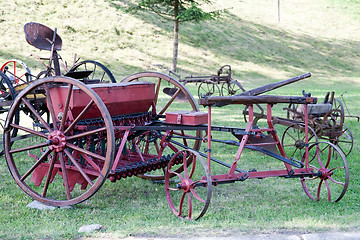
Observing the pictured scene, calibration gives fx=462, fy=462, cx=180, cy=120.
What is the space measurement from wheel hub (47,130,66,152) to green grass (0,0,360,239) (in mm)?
692

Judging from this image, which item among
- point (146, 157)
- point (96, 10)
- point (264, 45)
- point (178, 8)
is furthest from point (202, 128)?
point (264, 45)

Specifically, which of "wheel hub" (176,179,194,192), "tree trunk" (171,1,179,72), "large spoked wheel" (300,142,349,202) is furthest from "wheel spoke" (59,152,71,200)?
"tree trunk" (171,1,179,72)

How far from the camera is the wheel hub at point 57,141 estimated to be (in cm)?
506

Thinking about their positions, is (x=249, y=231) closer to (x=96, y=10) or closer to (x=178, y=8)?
(x=178, y=8)

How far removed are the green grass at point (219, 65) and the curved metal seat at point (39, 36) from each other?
190 centimetres

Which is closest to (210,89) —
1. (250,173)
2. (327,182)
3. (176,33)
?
(176,33)

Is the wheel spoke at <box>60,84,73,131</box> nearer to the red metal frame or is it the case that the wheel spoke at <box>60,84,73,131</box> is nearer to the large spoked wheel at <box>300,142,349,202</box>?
the red metal frame

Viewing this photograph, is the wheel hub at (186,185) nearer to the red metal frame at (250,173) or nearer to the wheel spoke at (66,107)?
the red metal frame at (250,173)

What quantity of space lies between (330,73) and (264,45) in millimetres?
6000

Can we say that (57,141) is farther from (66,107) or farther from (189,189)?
(189,189)

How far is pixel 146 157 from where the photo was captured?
5.93m

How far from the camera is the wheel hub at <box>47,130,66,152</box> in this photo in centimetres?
506

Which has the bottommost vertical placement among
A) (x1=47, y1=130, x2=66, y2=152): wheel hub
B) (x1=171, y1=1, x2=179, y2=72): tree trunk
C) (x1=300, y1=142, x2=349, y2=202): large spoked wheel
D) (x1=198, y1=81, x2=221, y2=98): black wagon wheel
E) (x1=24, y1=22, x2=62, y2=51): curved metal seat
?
(x1=300, y1=142, x2=349, y2=202): large spoked wheel

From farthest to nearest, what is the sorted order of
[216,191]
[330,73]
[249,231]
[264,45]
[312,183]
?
1. [264,45]
2. [330,73]
3. [312,183]
4. [216,191]
5. [249,231]
